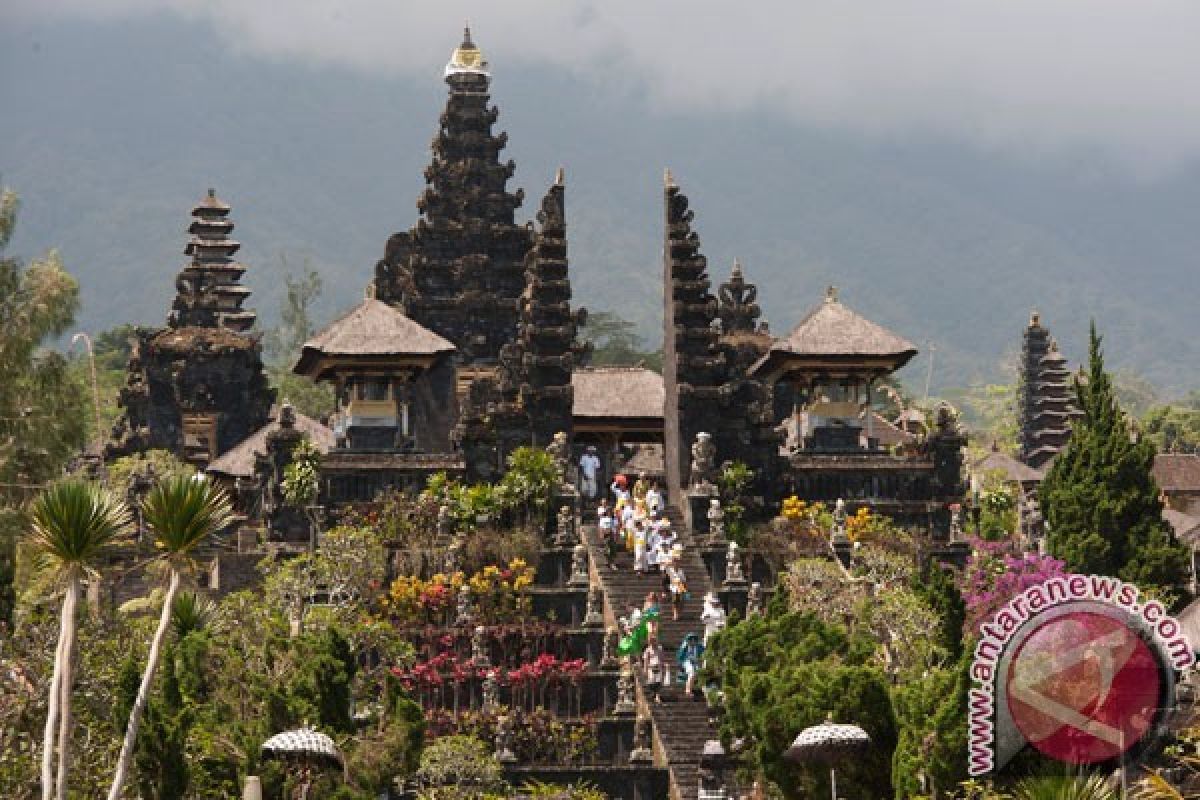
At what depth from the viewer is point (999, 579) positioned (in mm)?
56500

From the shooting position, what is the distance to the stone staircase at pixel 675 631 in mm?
51406

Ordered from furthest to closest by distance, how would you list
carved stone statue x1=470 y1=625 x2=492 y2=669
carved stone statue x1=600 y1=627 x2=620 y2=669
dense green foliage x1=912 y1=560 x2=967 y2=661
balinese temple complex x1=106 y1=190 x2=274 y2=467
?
balinese temple complex x1=106 y1=190 x2=274 y2=467, carved stone statue x1=600 y1=627 x2=620 y2=669, carved stone statue x1=470 y1=625 x2=492 y2=669, dense green foliage x1=912 y1=560 x2=967 y2=661

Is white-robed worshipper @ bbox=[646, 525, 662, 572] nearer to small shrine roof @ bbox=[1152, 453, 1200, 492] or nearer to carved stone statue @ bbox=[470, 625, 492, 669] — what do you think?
carved stone statue @ bbox=[470, 625, 492, 669]

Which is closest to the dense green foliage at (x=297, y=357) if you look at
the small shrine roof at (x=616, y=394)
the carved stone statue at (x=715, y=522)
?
the small shrine roof at (x=616, y=394)

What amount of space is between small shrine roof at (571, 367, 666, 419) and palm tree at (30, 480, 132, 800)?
29192 millimetres

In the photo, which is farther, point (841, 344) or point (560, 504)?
point (841, 344)

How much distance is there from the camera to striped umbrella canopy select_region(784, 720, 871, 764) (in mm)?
41719

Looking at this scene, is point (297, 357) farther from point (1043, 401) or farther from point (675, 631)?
point (675, 631)

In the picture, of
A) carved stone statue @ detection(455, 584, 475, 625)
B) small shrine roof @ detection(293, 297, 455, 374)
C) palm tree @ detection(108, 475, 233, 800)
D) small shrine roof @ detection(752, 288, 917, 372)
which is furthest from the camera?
small shrine roof @ detection(752, 288, 917, 372)

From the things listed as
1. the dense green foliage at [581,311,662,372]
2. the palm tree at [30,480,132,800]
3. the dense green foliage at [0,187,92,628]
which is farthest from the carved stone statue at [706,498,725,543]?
the dense green foliage at [581,311,662,372]

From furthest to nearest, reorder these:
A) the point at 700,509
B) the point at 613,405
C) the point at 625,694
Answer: the point at 613,405 < the point at 700,509 < the point at 625,694

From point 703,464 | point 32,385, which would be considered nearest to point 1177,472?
point 703,464

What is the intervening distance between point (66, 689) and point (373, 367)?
31.3 meters

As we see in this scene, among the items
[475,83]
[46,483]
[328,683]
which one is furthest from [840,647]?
[475,83]
